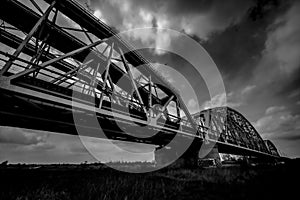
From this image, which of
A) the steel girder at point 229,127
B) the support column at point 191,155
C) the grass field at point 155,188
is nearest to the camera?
the grass field at point 155,188

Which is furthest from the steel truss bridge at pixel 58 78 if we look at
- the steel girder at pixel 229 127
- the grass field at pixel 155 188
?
the steel girder at pixel 229 127

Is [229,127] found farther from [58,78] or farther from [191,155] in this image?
[58,78]

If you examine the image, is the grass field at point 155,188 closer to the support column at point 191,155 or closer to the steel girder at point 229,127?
the support column at point 191,155

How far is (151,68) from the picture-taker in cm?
1320

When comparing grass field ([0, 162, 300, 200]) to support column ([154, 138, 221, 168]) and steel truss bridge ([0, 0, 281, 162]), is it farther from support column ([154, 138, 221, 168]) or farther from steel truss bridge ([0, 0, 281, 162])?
support column ([154, 138, 221, 168])

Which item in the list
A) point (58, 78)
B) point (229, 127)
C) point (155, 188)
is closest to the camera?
point (155, 188)

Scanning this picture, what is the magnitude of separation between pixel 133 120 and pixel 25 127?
7025mm

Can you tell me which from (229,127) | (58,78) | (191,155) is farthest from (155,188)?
(229,127)

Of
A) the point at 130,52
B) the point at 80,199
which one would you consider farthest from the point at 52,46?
the point at 80,199

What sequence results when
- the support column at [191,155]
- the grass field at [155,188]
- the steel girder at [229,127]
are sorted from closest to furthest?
the grass field at [155,188] → the support column at [191,155] → the steel girder at [229,127]

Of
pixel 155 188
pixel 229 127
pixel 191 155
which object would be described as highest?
pixel 229 127

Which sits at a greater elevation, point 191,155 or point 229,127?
point 229,127

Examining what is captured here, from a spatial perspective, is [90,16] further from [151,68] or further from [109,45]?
[151,68]

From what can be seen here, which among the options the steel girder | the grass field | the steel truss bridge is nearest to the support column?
the steel girder
